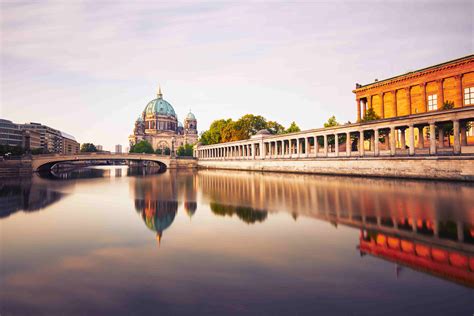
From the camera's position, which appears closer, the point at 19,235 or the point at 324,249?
the point at 324,249

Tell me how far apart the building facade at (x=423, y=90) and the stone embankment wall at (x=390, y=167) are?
14907mm

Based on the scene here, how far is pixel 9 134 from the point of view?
128 meters

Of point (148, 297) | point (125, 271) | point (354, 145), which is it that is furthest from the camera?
point (354, 145)

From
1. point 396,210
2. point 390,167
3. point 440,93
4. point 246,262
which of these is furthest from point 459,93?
point 246,262

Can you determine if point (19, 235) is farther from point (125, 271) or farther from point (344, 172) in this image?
point (344, 172)

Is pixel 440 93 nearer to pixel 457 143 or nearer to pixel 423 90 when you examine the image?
pixel 423 90

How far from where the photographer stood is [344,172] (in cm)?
4312

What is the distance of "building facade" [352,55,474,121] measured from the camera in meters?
46.0

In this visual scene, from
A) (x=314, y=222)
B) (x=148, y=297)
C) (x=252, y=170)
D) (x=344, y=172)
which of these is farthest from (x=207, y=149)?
(x=148, y=297)

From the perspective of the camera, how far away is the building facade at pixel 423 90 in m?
46.0

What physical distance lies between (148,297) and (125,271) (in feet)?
6.78

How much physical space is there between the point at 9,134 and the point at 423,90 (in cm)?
14151

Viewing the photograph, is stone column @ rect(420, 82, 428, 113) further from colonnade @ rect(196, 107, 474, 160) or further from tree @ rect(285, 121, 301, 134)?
tree @ rect(285, 121, 301, 134)

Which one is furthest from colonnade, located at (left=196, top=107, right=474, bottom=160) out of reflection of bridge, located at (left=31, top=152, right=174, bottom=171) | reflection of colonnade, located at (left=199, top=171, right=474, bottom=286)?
reflection of bridge, located at (left=31, top=152, right=174, bottom=171)
